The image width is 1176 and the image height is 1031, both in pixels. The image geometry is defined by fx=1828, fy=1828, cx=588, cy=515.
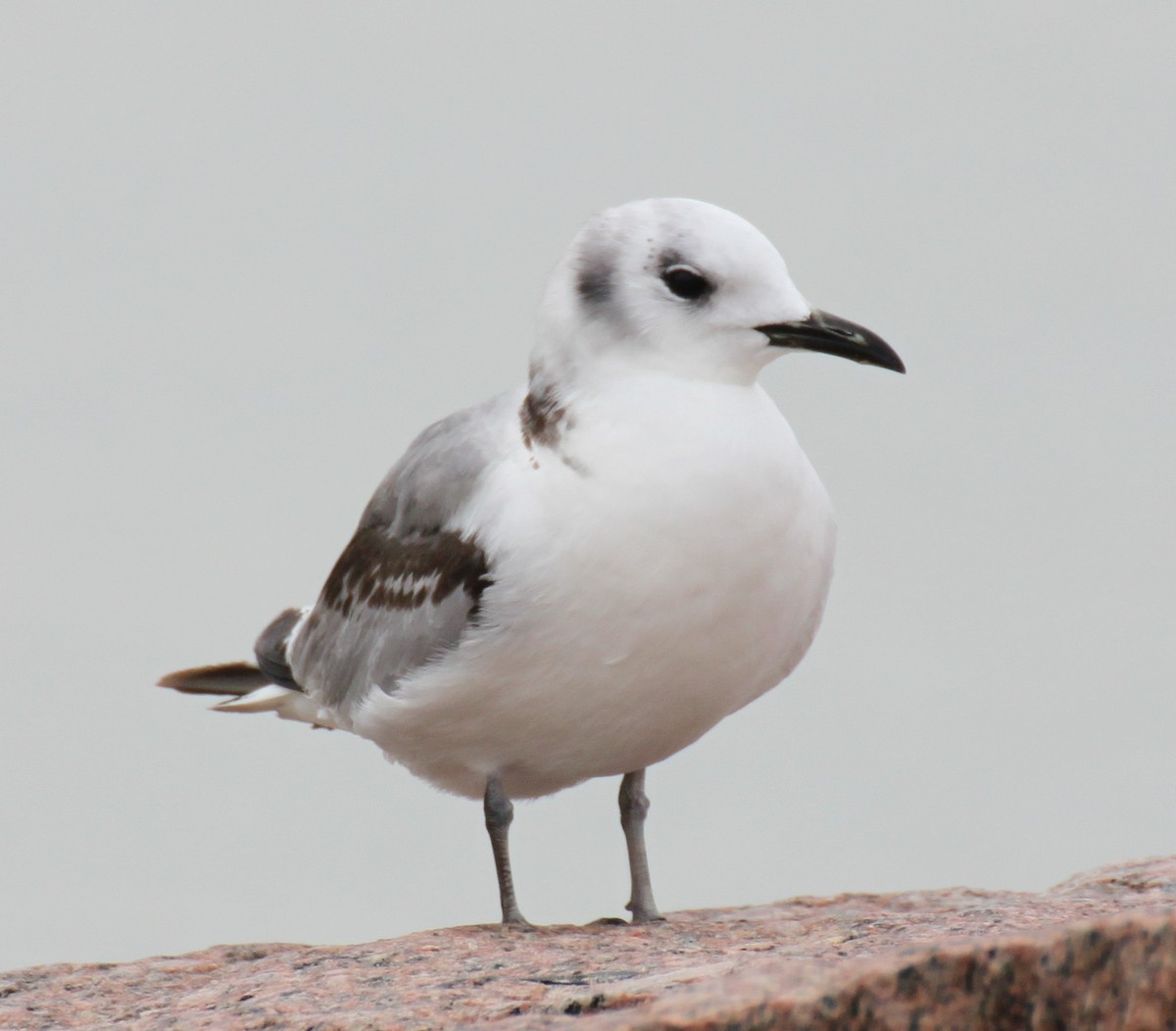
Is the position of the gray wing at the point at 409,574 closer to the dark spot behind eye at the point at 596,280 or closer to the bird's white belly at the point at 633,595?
the bird's white belly at the point at 633,595

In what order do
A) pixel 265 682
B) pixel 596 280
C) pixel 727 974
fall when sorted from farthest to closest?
1. pixel 265 682
2. pixel 596 280
3. pixel 727 974

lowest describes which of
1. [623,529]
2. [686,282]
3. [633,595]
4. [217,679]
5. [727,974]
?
[727,974]

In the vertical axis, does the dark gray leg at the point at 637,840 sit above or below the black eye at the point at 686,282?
below

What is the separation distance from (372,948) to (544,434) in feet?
5.65

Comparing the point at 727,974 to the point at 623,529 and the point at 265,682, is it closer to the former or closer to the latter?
the point at 623,529

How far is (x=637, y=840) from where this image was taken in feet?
21.8

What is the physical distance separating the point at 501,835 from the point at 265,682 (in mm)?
1795

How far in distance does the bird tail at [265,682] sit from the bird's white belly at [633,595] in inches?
49.5

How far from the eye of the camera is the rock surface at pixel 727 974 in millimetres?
3752

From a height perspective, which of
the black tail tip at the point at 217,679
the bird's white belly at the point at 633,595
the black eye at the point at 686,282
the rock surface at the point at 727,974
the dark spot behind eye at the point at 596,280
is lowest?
the rock surface at the point at 727,974

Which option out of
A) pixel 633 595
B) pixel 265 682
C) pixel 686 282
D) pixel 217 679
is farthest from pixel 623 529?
pixel 217 679

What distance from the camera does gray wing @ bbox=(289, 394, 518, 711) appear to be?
238 inches

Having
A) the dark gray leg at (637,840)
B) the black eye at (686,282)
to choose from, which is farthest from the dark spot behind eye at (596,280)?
the dark gray leg at (637,840)

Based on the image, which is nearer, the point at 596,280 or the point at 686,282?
the point at 686,282
